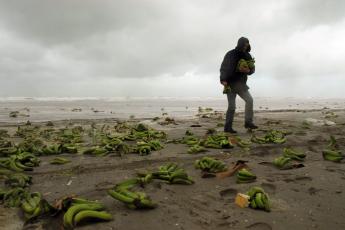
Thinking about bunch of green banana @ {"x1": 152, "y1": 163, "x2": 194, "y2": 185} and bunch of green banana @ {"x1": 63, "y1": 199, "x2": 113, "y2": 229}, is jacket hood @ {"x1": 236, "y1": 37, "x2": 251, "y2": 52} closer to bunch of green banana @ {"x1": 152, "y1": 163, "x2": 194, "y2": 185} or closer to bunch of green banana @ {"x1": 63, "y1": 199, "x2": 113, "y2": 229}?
bunch of green banana @ {"x1": 152, "y1": 163, "x2": 194, "y2": 185}

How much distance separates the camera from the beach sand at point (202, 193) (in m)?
3.82

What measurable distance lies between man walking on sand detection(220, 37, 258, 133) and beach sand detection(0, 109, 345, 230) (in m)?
3.09

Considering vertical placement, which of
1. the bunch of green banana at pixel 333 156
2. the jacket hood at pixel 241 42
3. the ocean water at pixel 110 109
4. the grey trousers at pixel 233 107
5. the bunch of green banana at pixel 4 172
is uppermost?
the jacket hood at pixel 241 42

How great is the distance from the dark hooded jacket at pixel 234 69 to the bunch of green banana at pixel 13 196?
705cm

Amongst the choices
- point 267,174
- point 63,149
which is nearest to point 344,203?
point 267,174

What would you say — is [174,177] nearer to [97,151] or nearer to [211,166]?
[211,166]

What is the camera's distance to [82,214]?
12.1ft

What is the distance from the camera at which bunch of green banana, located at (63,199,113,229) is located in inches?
143

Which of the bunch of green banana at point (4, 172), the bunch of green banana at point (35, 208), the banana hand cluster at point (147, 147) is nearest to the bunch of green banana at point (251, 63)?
the banana hand cluster at point (147, 147)

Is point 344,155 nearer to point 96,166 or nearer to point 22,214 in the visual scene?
point 96,166

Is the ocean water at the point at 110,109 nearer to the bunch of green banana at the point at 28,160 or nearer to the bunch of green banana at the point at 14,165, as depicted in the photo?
the bunch of green banana at the point at 28,160

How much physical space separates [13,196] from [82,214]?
4.73ft

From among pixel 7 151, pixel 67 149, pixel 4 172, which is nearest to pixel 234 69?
pixel 67 149

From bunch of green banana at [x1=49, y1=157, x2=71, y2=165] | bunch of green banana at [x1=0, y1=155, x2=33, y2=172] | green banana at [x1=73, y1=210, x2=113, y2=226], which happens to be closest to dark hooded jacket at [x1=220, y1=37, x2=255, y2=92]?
bunch of green banana at [x1=49, y1=157, x2=71, y2=165]
